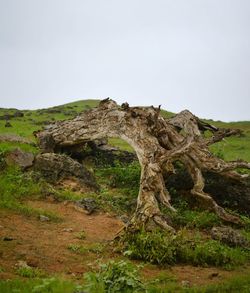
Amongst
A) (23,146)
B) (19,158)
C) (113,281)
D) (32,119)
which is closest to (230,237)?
(113,281)

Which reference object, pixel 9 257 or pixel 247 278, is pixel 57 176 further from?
pixel 247 278

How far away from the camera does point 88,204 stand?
13.5 m

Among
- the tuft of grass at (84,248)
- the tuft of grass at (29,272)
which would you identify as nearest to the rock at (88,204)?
the tuft of grass at (84,248)

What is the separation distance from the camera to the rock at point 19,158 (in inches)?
621

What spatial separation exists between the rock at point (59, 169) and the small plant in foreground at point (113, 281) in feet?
28.7

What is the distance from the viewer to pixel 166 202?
13141 millimetres

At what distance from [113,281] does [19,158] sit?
402 inches

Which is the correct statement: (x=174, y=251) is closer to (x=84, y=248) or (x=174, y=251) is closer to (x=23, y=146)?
(x=84, y=248)

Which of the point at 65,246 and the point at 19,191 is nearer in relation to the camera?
the point at 65,246

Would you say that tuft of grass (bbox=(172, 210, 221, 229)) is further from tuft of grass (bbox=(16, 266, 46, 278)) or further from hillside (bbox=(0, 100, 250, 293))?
tuft of grass (bbox=(16, 266, 46, 278))

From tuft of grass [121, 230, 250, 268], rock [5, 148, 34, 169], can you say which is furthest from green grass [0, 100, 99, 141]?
tuft of grass [121, 230, 250, 268]

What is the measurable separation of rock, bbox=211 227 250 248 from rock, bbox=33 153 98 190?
5.56 metres

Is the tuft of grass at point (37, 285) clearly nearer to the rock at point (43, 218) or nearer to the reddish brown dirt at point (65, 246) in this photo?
the reddish brown dirt at point (65, 246)

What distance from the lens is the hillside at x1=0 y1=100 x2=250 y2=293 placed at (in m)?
7.70
